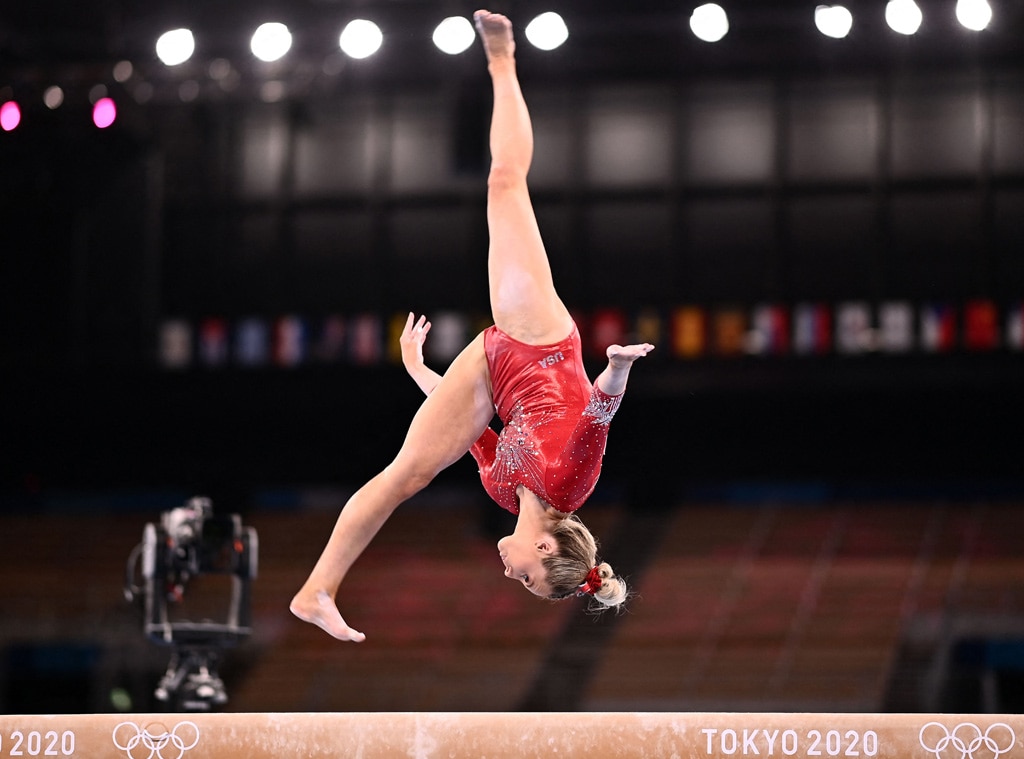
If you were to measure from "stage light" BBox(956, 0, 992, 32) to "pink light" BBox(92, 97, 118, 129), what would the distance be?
587 centimetres

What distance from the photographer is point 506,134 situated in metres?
4.52

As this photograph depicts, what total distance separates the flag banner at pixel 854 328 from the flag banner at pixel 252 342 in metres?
5.98

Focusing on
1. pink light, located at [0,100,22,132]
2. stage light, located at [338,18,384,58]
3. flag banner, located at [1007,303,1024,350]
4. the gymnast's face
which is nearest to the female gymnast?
the gymnast's face

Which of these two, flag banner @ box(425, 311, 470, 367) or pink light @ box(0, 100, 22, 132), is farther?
flag banner @ box(425, 311, 470, 367)

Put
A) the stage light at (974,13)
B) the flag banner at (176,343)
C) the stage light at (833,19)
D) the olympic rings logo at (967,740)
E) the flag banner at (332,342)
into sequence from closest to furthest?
the olympic rings logo at (967,740)
the stage light at (974,13)
the stage light at (833,19)
the flag banner at (332,342)
the flag banner at (176,343)

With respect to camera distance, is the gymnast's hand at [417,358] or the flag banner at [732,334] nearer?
the gymnast's hand at [417,358]

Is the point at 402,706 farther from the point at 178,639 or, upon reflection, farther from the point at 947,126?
the point at 947,126

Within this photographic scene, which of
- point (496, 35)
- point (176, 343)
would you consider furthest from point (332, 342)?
point (496, 35)

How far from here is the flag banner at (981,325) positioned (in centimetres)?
1268

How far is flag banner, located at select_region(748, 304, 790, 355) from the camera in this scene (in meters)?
13.1

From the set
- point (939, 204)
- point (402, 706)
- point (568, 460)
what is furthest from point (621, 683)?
point (568, 460)

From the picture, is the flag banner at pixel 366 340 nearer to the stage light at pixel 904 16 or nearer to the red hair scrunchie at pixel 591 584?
the stage light at pixel 904 16

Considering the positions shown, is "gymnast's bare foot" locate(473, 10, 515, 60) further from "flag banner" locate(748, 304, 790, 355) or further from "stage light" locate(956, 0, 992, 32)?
"flag banner" locate(748, 304, 790, 355)

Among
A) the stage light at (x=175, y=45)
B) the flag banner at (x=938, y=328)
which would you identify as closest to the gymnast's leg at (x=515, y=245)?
the stage light at (x=175, y=45)
